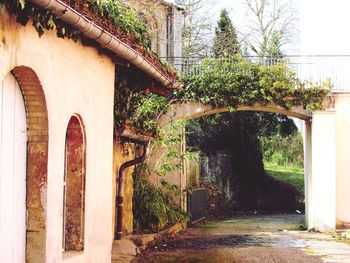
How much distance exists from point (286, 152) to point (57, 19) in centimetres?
3251

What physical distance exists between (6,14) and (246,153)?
23533mm

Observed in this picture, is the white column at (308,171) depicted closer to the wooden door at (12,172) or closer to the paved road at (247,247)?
the paved road at (247,247)

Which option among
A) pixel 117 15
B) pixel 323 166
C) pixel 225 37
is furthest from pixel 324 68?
pixel 117 15

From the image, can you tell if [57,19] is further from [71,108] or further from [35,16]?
[71,108]

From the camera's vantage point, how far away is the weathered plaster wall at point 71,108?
5.09m

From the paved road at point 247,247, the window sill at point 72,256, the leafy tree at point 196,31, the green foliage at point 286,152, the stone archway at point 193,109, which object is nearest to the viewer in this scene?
the window sill at point 72,256

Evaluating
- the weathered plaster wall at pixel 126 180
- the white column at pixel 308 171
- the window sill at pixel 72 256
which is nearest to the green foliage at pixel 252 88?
the white column at pixel 308 171

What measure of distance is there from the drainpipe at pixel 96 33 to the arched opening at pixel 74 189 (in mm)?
1018

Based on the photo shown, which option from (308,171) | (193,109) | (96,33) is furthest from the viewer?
(308,171)

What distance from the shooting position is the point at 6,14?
4570 mm

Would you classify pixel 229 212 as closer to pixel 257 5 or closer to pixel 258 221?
pixel 258 221

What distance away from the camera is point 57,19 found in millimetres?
5422

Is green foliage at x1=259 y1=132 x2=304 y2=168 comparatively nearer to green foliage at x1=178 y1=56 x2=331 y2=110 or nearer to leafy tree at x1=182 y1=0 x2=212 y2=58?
leafy tree at x1=182 y1=0 x2=212 y2=58

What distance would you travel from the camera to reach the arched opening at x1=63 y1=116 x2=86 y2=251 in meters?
6.88
